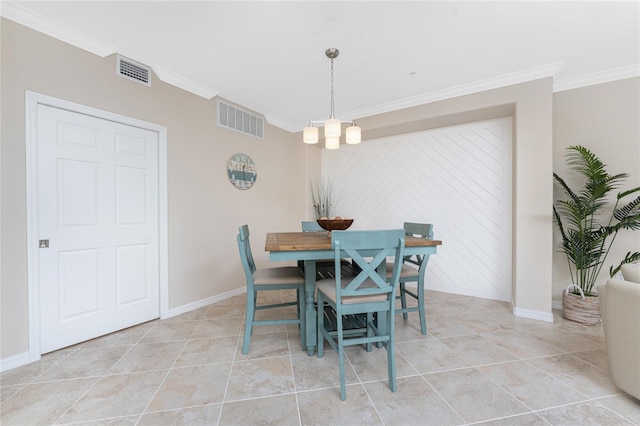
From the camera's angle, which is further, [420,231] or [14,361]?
[420,231]

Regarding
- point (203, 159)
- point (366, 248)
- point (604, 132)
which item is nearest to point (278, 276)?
point (366, 248)

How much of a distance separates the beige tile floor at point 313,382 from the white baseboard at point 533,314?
17 cm

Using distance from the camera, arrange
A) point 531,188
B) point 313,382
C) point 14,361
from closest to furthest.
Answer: point 313,382
point 14,361
point 531,188

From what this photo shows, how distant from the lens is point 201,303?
122 inches

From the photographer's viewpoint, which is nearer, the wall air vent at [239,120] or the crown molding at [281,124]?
the wall air vent at [239,120]

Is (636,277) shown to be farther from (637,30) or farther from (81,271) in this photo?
(81,271)

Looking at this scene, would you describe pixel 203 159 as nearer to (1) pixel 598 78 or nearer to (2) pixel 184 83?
(2) pixel 184 83

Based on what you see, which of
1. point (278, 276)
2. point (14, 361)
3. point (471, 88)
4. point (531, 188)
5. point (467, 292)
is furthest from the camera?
point (467, 292)

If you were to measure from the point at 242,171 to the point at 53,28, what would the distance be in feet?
6.88

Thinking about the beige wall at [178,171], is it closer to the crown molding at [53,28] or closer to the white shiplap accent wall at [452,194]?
the crown molding at [53,28]

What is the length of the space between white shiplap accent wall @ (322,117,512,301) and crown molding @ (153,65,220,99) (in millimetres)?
2314

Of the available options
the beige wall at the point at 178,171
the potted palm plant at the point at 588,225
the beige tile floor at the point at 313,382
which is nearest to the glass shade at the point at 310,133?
the beige wall at the point at 178,171

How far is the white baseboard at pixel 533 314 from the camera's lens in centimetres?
263

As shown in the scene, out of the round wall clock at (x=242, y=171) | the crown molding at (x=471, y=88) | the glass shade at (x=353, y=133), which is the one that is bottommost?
the round wall clock at (x=242, y=171)
